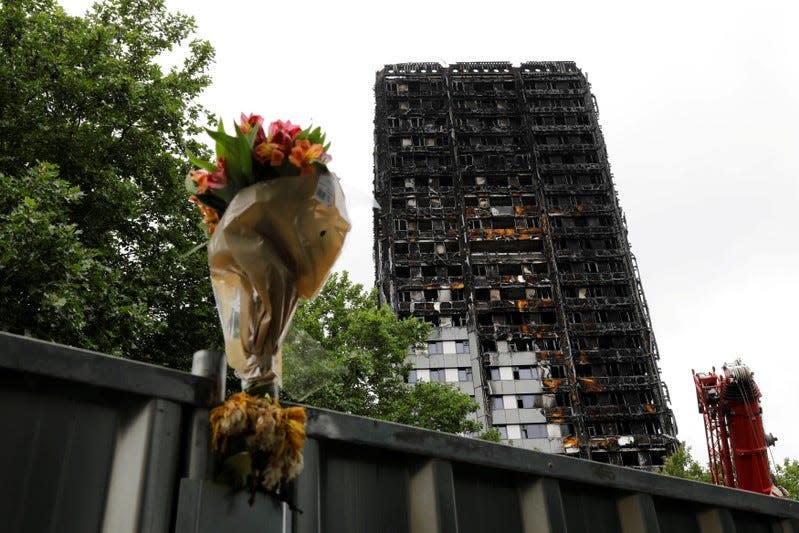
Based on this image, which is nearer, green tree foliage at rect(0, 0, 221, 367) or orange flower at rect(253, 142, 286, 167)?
orange flower at rect(253, 142, 286, 167)

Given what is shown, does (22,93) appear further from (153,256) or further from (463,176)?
(463,176)

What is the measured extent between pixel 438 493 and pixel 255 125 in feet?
6.37

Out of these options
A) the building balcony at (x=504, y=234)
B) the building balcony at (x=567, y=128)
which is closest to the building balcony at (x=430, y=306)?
the building balcony at (x=504, y=234)

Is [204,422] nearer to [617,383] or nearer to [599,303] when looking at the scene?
[617,383]

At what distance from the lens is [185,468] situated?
8.11ft

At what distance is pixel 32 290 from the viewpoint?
8.16 m

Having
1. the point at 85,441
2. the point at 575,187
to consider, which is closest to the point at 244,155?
the point at 85,441

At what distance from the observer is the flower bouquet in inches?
108

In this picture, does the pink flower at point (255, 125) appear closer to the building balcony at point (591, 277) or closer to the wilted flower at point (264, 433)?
the wilted flower at point (264, 433)

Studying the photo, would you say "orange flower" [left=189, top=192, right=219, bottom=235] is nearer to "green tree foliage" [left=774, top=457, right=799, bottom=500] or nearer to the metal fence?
the metal fence

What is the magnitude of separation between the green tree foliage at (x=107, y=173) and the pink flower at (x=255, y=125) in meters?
6.55

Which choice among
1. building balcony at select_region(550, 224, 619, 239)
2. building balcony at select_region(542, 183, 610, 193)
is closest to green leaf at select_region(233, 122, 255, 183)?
building balcony at select_region(550, 224, 619, 239)

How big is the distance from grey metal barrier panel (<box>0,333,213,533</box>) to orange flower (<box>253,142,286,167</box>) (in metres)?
0.97

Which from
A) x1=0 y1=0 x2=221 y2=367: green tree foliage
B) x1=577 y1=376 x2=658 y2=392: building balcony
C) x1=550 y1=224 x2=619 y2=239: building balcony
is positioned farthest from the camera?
x1=550 y1=224 x2=619 y2=239: building balcony
